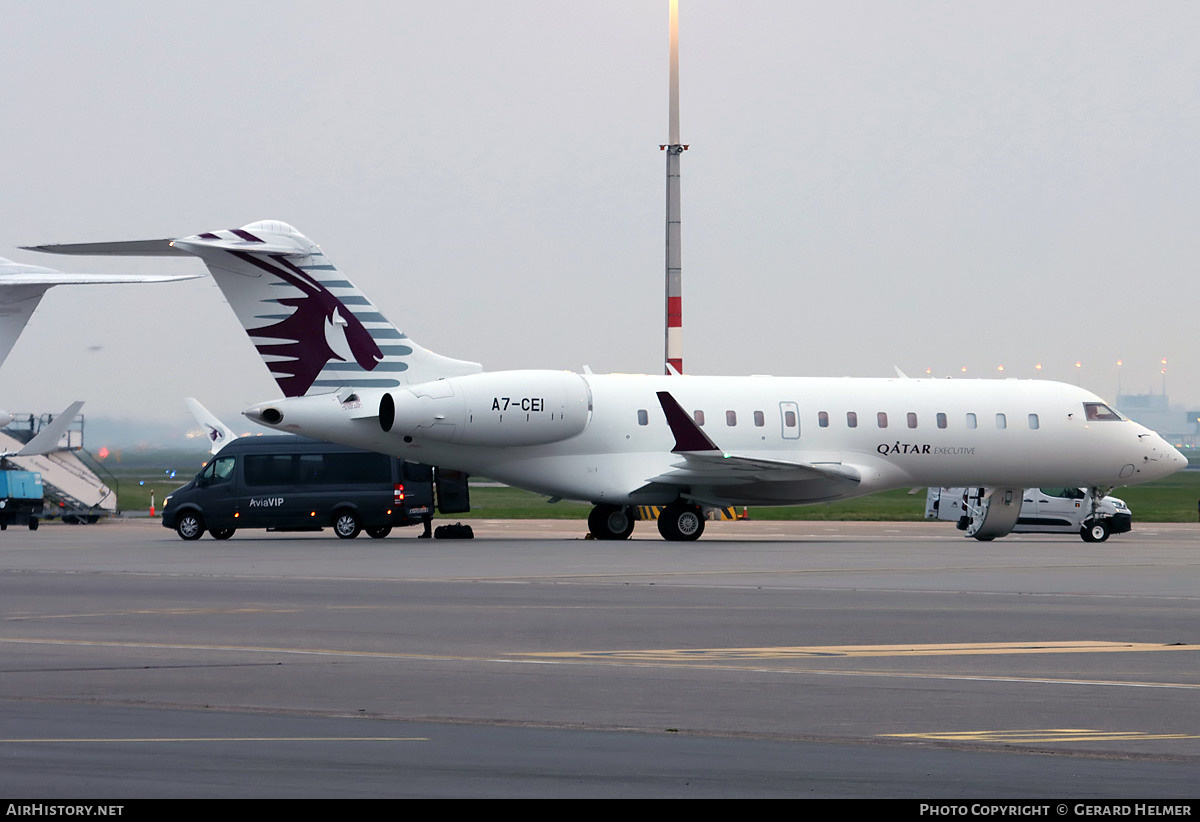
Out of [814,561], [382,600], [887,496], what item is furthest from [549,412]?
[887,496]

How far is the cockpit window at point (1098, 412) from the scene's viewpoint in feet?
120

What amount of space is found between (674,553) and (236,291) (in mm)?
11265

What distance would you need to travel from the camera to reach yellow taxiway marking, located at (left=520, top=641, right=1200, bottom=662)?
1216 centimetres

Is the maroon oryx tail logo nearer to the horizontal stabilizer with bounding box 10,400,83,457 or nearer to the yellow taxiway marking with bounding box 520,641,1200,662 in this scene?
the horizontal stabilizer with bounding box 10,400,83,457

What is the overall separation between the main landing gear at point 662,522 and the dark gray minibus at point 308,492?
126 inches

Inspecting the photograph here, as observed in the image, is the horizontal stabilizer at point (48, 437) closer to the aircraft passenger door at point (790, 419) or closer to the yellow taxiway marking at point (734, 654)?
Answer: the aircraft passenger door at point (790, 419)

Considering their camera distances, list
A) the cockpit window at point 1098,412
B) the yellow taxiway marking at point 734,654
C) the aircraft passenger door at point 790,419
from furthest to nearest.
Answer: the cockpit window at point 1098,412
the aircraft passenger door at point 790,419
the yellow taxiway marking at point 734,654

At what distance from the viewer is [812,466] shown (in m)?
33.8

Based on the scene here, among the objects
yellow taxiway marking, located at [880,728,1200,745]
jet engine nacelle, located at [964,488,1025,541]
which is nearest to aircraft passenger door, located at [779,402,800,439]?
jet engine nacelle, located at [964,488,1025,541]

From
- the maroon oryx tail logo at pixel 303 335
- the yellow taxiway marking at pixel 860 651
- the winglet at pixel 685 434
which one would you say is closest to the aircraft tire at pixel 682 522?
the winglet at pixel 685 434

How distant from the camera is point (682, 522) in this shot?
111 feet

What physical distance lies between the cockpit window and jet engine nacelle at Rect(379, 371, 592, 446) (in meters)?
12.2

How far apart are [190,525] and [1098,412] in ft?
70.3

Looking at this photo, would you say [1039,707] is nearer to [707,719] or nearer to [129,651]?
[707,719]
